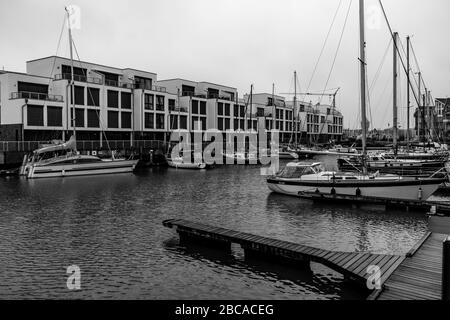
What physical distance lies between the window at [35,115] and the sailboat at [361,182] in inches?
1574

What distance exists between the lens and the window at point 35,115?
5512 cm

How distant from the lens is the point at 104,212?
1035 inches

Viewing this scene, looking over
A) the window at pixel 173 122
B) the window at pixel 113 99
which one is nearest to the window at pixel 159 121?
the window at pixel 173 122

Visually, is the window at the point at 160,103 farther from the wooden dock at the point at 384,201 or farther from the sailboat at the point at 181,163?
the wooden dock at the point at 384,201

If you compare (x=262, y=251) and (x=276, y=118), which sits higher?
(x=276, y=118)

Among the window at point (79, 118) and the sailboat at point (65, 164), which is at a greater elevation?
the window at point (79, 118)

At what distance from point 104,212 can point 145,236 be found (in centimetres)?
778

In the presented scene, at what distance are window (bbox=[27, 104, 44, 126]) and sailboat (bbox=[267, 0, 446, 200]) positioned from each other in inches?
1574

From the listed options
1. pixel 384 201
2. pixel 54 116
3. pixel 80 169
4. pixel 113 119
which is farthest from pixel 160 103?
pixel 384 201

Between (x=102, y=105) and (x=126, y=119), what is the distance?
6.04 metres

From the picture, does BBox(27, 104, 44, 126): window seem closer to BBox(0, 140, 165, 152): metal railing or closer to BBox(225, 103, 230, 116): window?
BBox(0, 140, 165, 152): metal railing

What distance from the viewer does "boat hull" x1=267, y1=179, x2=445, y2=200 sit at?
89.8 feet
